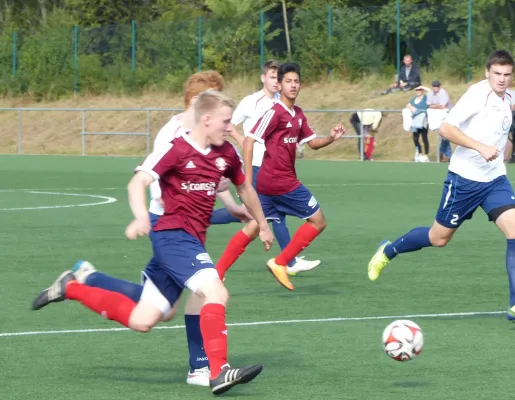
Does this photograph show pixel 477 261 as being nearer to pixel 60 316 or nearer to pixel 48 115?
pixel 60 316

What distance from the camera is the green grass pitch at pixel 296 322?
7.10 m

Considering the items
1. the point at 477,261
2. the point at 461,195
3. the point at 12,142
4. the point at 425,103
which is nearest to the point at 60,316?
the point at 461,195

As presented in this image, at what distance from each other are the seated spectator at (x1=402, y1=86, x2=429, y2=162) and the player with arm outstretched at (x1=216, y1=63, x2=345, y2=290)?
2015 centimetres

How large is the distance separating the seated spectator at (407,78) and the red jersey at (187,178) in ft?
94.4

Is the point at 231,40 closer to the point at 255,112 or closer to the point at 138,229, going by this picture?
the point at 255,112

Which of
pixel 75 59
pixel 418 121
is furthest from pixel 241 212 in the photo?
pixel 75 59

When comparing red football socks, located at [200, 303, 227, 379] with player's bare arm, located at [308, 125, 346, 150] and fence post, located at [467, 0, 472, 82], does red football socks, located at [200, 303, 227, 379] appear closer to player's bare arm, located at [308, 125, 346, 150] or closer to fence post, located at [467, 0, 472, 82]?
player's bare arm, located at [308, 125, 346, 150]

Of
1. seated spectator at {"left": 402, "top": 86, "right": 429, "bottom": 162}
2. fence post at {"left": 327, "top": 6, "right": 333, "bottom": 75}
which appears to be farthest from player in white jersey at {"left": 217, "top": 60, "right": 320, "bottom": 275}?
fence post at {"left": 327, "top": 6, "right": 333, "bottom": 75}

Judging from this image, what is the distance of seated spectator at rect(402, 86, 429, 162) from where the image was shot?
104 ft

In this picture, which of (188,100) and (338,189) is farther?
(338,189)

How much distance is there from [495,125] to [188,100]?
254cm

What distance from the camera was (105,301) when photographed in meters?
7.32

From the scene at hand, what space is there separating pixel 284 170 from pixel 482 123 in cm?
230

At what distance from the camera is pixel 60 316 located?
9500 millimetres
